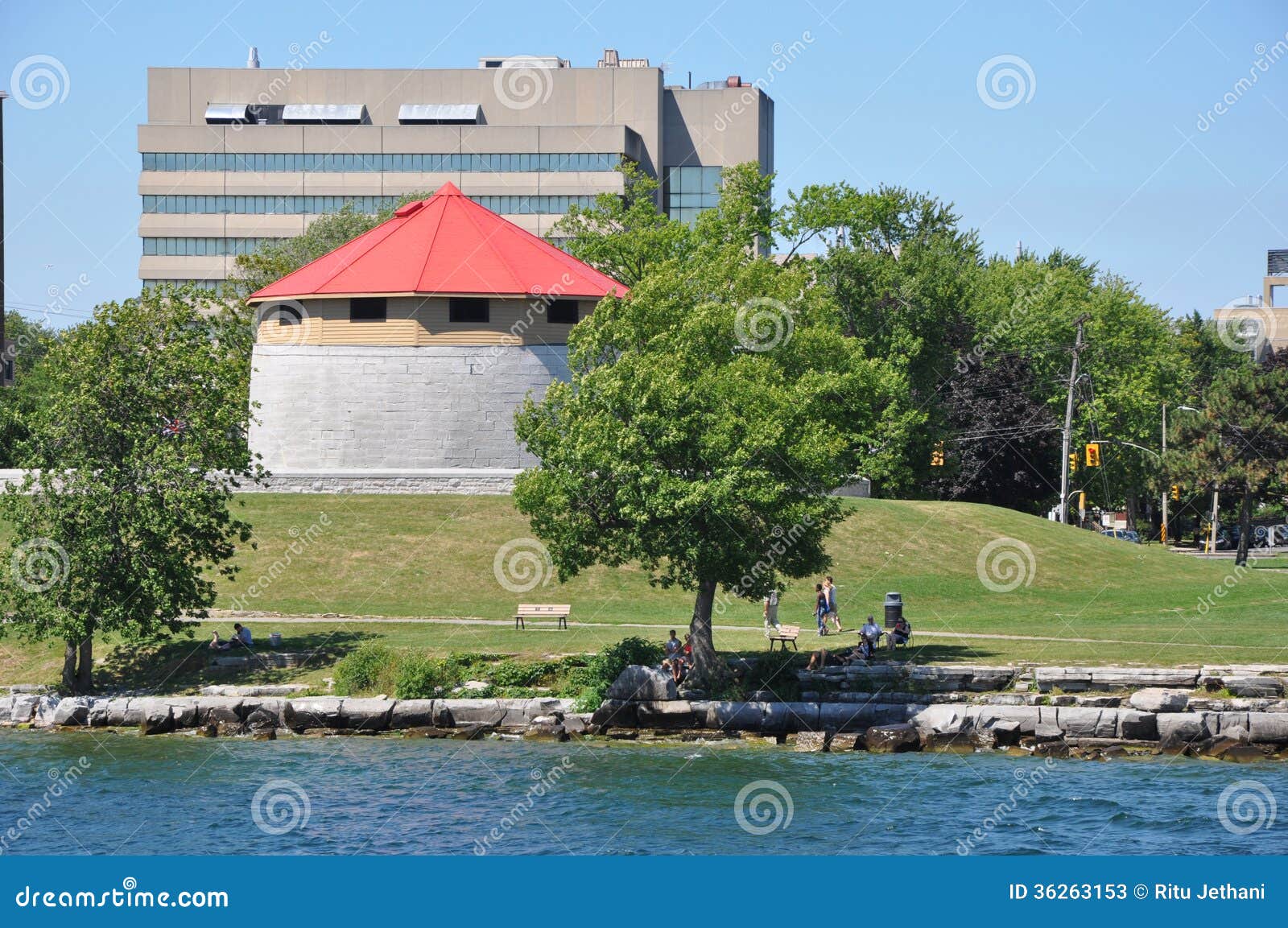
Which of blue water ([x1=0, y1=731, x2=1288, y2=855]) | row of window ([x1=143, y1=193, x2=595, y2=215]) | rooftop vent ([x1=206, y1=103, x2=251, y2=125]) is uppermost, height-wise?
rooftop vent ([x1=206, y1=103, x2=251, y2=125])

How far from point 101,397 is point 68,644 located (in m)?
5.68

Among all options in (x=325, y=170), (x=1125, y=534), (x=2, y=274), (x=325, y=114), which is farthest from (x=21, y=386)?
(x=1125, y=534)

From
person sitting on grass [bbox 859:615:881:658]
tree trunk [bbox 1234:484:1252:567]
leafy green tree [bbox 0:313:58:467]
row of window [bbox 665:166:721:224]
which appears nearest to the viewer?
person sitting on grass [bbox 859:615:881:658]

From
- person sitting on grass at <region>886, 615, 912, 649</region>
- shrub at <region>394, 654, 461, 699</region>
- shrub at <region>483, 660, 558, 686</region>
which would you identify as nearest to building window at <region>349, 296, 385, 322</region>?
shrub at <region>394, 654, 461, 699</region>

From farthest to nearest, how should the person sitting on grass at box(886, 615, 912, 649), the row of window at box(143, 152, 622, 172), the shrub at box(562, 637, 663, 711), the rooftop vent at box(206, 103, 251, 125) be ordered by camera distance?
the rooftop vent at box(206, 103, 251, 125) < the row of window at box(143, 152, 622, 172) < the person sitting on grass at box(886, 615, 912, 649) < the shrub at box(562, 637, 663, 711)

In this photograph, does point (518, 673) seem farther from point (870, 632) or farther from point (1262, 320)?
point (1262, 320)

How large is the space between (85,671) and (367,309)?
25.3m

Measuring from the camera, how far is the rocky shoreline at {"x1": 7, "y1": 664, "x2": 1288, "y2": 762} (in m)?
29.0

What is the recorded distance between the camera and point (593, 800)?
25.3m

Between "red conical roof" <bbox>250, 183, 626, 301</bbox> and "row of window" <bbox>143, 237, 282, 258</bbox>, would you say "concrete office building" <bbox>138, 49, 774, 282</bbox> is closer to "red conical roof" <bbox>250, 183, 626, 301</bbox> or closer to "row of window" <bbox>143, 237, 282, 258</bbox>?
"row of window" <bbox>143, 237, 282, 258</bbox>

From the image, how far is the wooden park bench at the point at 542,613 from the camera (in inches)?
1503

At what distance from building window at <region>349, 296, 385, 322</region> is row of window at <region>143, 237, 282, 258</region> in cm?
6704

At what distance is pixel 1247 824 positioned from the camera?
76.5 feet

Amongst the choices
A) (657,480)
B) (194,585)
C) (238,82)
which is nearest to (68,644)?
(194,585)
